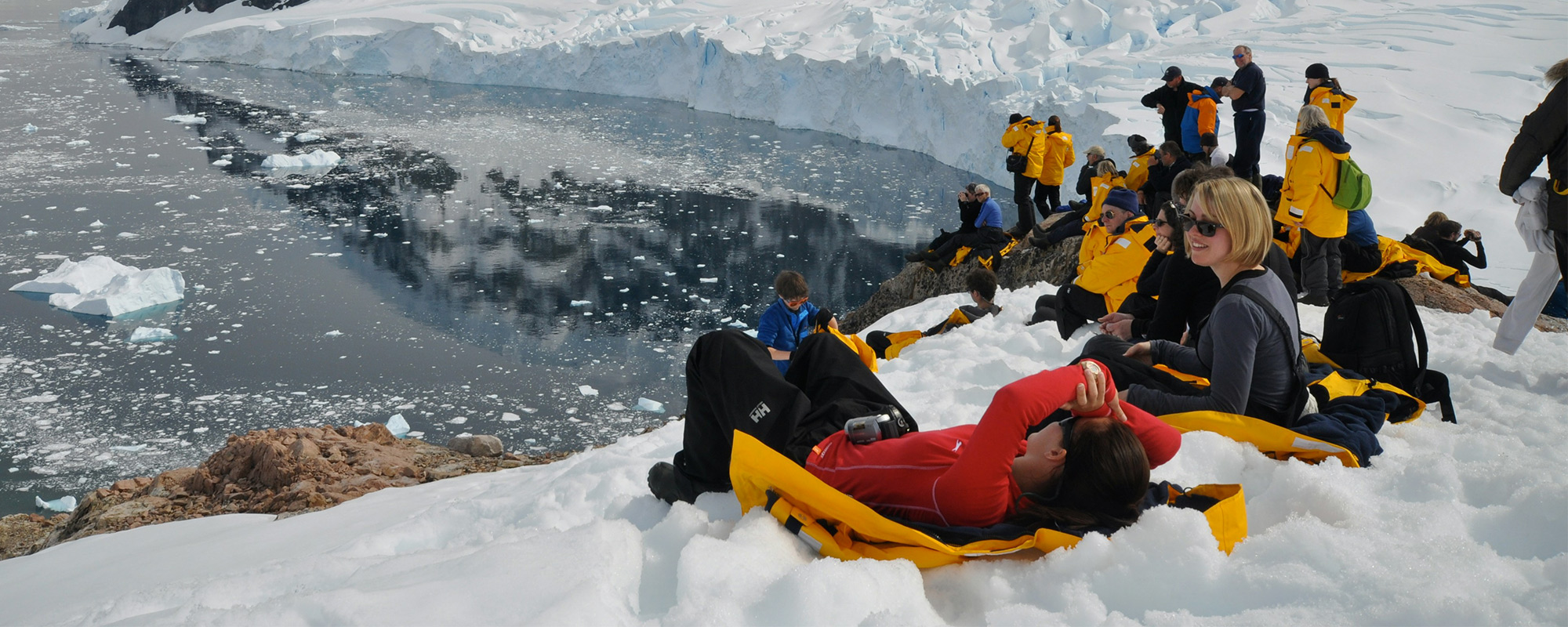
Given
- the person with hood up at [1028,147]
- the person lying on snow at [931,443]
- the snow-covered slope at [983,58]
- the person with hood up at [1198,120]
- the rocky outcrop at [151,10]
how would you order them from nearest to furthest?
the person lying on snow at [931,443] < the person with hood up at [1198,120] < the person with hood up at [1028,147] < the snow-covered slope at [983,58] < the rocky outcrop at [151,10]

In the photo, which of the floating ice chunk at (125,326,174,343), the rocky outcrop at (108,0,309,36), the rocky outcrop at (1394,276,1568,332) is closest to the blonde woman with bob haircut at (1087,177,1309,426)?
the rocky outcrop at (1394,276,1568,332)

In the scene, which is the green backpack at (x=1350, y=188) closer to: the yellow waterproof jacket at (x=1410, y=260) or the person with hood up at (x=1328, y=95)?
the yellow waterproof jacket at (x=1410, y=260)

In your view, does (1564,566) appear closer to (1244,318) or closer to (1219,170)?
(1244,318)

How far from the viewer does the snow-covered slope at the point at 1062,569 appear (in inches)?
63.2

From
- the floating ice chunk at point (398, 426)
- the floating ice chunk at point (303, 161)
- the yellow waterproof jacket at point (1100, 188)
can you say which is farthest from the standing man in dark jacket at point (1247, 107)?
Answer: the floating ice chunk at point (303, 161)

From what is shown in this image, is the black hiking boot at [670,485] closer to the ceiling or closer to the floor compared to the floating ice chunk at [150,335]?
closer to the ceiling

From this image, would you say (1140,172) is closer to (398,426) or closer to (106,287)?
(398,426)

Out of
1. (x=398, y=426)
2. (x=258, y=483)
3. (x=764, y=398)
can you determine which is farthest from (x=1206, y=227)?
(x=398, y=426)

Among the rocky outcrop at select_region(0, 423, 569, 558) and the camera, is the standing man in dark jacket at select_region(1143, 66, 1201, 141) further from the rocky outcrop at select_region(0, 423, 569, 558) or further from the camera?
the camera

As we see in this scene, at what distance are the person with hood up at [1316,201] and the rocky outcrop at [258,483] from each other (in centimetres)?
394

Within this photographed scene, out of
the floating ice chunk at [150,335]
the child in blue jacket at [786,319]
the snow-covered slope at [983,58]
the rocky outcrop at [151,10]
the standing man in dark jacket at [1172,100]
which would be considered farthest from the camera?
the rocky outcrop at [151,10]

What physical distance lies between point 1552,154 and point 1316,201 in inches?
59.4

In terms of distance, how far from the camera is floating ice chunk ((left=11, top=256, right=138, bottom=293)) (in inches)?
386

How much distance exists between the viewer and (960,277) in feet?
24.8
